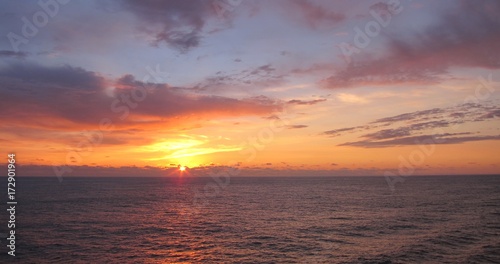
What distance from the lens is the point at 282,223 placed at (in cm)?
6538

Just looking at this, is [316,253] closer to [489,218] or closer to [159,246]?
[159,246]

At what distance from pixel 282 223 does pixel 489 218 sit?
131ft

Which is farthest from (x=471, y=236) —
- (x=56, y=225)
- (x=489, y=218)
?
(x=56, y=225)

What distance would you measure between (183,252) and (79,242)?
16.7 metres

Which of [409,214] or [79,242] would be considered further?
[409,214]

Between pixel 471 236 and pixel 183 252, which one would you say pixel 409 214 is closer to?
pixel 471 236

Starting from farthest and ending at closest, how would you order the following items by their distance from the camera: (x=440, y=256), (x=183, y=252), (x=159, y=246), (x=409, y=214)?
(x=409, y=214) < (x=159, y=246) < (x=183, y=252) < (x=440, y=256)

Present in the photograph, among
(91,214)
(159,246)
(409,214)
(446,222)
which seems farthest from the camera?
(91,214)

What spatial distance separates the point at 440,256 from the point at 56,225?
6262 cm

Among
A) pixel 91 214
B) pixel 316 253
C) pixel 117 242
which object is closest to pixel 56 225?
pixel 91 214

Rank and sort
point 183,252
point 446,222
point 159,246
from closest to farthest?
point 183,252 → point 159,246 → point 446,222

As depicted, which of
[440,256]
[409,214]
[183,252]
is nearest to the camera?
[440,256]

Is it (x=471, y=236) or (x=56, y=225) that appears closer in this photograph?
(x=471, y=236)

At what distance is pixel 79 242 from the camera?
4969 cm
